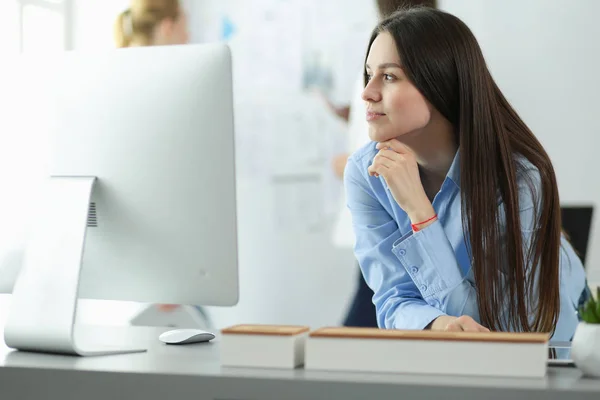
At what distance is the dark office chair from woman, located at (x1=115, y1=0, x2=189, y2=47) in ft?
5.73

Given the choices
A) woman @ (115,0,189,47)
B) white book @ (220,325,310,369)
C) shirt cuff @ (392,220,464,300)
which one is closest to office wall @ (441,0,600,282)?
woman @ (115,0,189,47)

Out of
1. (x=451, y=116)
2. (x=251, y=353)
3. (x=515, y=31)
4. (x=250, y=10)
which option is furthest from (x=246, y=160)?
(x=251, y=353)

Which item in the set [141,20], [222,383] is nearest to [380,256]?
[222,383]

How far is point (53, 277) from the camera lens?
55.1 inches

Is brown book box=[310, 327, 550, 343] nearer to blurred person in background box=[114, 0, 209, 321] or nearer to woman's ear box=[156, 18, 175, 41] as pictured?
blurred person in background box=[114, 0, 209, 321]

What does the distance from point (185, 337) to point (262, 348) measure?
40 centimetres

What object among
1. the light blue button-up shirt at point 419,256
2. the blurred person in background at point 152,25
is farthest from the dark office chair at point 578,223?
the blurred person in background at point 152,25

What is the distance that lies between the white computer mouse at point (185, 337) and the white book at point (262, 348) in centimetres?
35

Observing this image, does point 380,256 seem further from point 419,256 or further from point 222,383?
point 222,383

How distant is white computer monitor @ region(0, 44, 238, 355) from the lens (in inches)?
53.7

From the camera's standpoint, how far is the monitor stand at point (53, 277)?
1373 millimetres

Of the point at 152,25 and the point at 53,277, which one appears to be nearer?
the point at 53,277

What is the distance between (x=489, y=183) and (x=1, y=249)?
→ 0.87 metres

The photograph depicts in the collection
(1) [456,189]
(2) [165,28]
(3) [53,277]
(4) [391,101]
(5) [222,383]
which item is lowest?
(5) [222,383]
